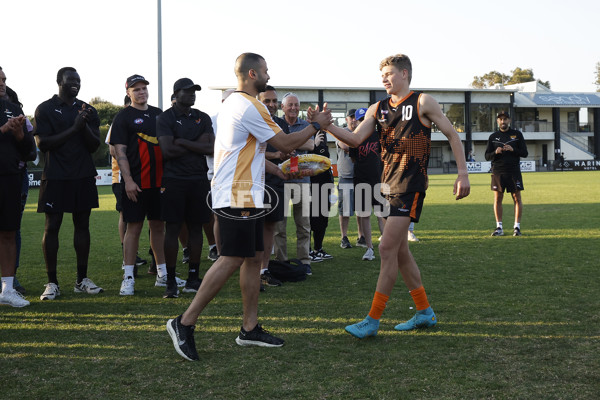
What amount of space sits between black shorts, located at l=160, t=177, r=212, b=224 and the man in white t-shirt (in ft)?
6.35

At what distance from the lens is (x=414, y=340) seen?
173 inches

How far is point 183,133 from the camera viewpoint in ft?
20.2

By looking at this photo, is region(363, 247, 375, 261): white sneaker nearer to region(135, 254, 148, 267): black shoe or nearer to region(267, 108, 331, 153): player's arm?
region(135, 254, 148, 267): black shoe

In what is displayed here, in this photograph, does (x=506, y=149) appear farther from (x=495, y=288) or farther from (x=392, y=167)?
(x=392, y=167)

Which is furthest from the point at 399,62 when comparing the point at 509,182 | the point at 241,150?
the point at 509,182

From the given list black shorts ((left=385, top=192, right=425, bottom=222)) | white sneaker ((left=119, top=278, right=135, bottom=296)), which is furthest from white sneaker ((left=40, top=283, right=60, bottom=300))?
black shorts ((left=385, top=192, right=425, bottom=222))

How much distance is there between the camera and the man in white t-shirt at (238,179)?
4.10 meters

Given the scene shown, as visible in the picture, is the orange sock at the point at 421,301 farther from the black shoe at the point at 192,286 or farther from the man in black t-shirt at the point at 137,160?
the man in black t-shirt at the point at 137,160

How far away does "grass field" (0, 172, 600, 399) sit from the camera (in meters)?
3.44

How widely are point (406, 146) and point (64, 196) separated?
3819mm

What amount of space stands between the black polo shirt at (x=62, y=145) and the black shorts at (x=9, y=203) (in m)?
0.36

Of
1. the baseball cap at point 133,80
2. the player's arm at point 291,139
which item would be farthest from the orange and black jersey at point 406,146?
the baseball cap at point 133,80

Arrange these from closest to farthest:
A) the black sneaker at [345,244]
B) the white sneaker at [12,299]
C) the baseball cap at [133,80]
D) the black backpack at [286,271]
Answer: the white sneaker at [12,299]
the baseball cap at [133,80]
the black backpack at [286,271]
the black sneaker at [345,244]

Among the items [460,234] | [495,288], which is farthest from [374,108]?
[460,234]
